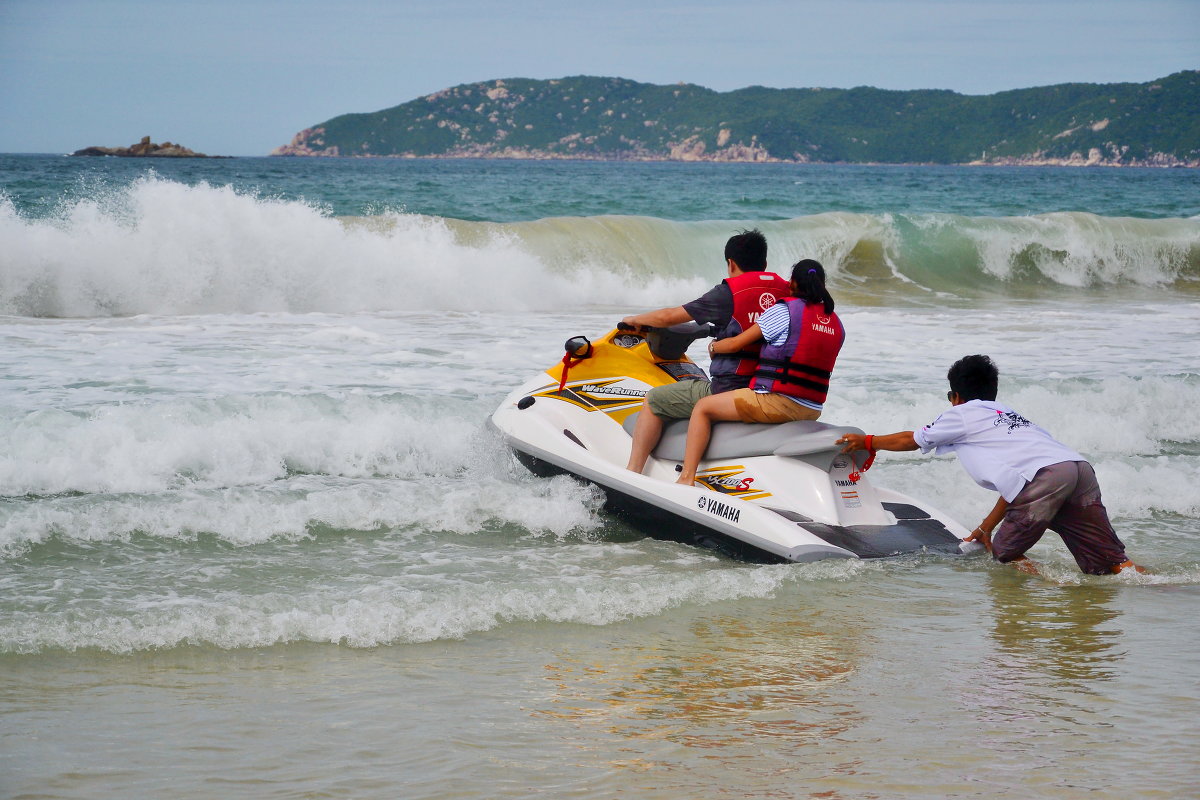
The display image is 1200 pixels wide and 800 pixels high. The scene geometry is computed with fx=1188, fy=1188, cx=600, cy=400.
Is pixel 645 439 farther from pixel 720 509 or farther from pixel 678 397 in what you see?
pixel 720 509

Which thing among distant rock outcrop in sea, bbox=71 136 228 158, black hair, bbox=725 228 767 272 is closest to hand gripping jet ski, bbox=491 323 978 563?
black hair, bbox=725 228 767 272

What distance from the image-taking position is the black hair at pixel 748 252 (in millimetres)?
5969

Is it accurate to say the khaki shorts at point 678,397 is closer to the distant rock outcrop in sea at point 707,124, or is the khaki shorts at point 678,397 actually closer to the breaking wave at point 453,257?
the breaking wave at point 453,257

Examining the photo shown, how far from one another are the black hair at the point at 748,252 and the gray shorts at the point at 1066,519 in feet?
5.55

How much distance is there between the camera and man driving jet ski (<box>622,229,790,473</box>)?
5840 mm

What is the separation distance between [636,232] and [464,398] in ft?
40.5

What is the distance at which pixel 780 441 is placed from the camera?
18.9ft

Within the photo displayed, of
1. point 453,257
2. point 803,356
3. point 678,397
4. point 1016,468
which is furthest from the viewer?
point 453,257

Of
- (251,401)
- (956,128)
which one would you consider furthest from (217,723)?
(956,128)

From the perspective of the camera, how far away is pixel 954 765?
3508 millimetres

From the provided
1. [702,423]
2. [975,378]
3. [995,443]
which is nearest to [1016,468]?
[995,443]

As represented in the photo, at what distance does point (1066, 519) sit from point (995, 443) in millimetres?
481

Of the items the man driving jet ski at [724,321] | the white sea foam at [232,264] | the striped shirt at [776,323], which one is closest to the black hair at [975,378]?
the striped shirt at [776,323]

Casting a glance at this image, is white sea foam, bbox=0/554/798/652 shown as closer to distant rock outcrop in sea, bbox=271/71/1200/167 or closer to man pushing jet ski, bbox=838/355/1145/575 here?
man pushing jet ski, bbox=838/355/1145/575
